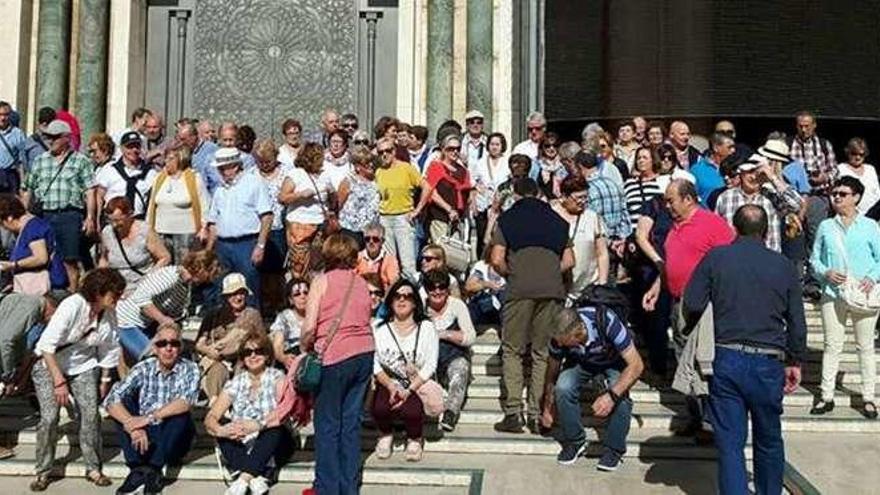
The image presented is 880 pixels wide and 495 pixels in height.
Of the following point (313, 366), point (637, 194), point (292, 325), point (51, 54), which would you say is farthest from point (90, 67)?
point (313, 366)

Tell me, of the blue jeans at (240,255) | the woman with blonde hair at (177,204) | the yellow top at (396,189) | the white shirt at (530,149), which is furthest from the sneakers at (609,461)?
the white shirt at (530,149)

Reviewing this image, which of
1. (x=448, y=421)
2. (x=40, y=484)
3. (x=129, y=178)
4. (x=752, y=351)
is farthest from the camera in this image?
(x=129, y=178)

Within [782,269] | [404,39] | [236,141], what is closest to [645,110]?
[404,39]

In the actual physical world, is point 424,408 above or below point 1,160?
below

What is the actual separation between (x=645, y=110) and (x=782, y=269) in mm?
9723

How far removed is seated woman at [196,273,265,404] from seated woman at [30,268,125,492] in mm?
809

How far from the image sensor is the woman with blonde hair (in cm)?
920

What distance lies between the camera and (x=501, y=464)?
24.0ft

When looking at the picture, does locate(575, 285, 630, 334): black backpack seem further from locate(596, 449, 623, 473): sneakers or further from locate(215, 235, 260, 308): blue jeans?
locate(215, 235, 260, 308): blue jeans

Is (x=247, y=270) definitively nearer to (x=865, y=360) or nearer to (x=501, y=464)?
(x=501, y=464)

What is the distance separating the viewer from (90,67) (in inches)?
519

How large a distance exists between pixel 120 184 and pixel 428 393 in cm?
389

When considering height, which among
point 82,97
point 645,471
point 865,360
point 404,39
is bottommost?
point 645,471

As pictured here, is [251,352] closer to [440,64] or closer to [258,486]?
[258,486]
